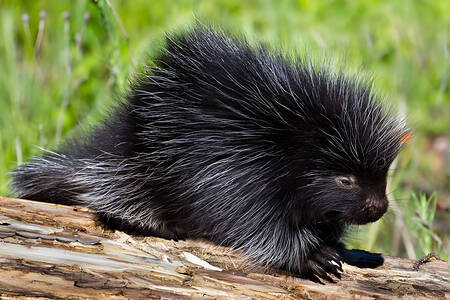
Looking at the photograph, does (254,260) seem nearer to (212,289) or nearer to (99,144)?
(212,289)

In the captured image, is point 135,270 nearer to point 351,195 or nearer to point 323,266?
point 323,266

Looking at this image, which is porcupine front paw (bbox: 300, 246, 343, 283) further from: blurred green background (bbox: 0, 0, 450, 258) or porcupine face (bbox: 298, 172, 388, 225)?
blurred green background (bbox: 0, 0, 450, 258)

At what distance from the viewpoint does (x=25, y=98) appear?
715 centimetres

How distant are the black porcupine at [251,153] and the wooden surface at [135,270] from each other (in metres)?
0.16

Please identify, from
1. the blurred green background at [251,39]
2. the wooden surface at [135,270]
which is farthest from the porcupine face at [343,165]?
the blurred green background at [251,39]

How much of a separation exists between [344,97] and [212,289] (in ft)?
5.49

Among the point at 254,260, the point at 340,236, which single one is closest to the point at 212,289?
the point at 254,260

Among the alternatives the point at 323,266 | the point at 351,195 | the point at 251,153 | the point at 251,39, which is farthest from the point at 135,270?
the point at 251,39

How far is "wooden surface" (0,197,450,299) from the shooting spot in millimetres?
3211

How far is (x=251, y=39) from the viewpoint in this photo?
18.8 feet

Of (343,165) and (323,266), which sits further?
(323,266)

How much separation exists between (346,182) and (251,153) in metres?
0.70

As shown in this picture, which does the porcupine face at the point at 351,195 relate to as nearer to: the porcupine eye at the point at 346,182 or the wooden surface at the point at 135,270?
the porcupine eye at the point at 346,182

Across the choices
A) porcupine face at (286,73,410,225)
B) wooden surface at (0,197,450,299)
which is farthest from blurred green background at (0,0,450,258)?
porcupine face at (286,73,410,225)
